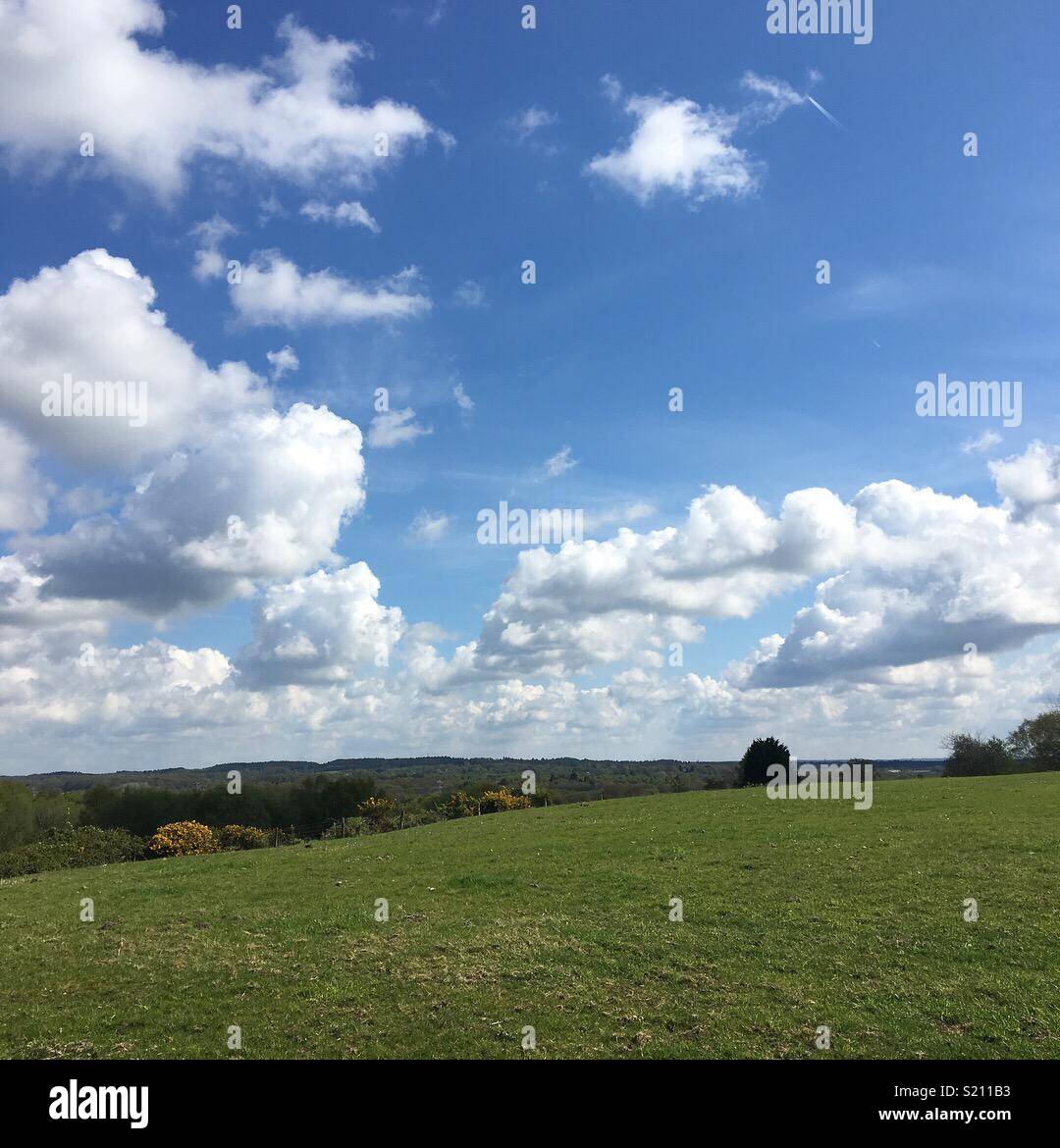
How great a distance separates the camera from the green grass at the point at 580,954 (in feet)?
47.9

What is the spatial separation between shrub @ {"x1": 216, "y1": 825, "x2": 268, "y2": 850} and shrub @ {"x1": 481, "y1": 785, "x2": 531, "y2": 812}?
68.8 feet

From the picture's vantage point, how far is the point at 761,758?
82.7 meters

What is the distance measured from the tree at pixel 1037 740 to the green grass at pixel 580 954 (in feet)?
268

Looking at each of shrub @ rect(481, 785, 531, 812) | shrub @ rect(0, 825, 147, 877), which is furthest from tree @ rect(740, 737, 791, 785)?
shrub @ rect(0, 825, 147, 877)

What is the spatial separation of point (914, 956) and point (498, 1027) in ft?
32.6

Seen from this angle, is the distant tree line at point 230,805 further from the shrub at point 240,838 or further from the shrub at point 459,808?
the shrub at point 459,808

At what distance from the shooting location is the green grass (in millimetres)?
14594

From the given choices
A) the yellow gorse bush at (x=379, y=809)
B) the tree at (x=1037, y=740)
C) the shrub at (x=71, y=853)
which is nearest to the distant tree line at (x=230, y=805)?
the yellow gorse bush at (x=379, y=809)

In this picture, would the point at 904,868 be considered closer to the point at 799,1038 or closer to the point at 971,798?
the point at 799,1038

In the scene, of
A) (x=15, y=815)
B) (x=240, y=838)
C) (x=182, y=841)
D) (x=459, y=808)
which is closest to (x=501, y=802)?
(x=459, y=808)

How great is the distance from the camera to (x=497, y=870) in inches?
1166
